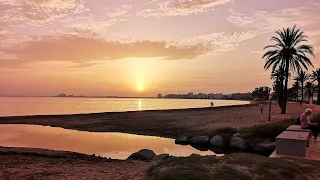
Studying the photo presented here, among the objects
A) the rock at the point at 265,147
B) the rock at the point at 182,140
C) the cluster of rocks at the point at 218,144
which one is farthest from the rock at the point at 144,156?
the rock at the point at 265,147

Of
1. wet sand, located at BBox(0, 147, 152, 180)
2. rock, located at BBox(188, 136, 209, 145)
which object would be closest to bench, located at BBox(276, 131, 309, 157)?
wet sand, located at BBox(0, 147, 152, 180)

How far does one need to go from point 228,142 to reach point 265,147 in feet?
10.8

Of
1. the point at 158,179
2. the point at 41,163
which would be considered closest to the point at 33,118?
the point at 41,163

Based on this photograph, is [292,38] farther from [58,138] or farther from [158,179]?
[158,179]

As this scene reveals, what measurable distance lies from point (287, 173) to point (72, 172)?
9.04 m

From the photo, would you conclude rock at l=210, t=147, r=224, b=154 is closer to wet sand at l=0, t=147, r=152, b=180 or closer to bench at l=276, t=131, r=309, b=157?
wet sand at l=0, t=147, r=152, b=180

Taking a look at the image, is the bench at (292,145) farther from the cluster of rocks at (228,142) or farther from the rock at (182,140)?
the rock at (182,140)

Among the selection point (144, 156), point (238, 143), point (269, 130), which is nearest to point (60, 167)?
point (144, 156)

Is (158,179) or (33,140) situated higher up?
(158,179)

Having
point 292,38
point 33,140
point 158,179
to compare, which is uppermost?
point 292,38

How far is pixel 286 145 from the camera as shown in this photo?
37.6ft

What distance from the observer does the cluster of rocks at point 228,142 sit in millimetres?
18967

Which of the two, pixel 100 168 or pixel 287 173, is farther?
pixel 100 168

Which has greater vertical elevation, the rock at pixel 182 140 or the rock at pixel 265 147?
the rock at pixel 265 147
